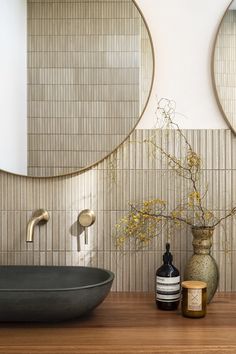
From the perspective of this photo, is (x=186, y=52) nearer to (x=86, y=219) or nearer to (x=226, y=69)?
(x=226, y=69)

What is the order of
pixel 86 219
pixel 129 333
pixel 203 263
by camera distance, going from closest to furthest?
pixel 129 333 → pixel 203 263 → pixel 86 219

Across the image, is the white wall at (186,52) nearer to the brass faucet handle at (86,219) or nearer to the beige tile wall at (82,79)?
the beige tile wall at (82,79)

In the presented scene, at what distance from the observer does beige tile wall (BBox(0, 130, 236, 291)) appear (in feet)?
6.07

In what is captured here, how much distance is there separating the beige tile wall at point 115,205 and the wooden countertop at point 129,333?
0.76ft

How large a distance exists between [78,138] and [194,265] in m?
0.63

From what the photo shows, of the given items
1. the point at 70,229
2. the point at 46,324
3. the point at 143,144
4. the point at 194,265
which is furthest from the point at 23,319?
the point at 143,144

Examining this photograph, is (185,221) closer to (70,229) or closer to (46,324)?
(70,229)

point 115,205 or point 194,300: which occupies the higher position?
point 115,205

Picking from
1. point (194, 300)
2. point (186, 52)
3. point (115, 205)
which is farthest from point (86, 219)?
point (186, 52)

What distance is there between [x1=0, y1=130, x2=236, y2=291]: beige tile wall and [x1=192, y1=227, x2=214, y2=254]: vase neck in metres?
0.16

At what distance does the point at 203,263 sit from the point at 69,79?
0.83 meters

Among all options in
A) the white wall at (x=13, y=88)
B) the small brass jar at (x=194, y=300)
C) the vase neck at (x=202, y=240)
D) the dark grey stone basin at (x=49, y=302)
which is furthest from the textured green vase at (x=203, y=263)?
the white wall at (x=13, y=88)

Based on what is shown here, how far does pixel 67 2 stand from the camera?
1.81m

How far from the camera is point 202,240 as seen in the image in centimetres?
168
